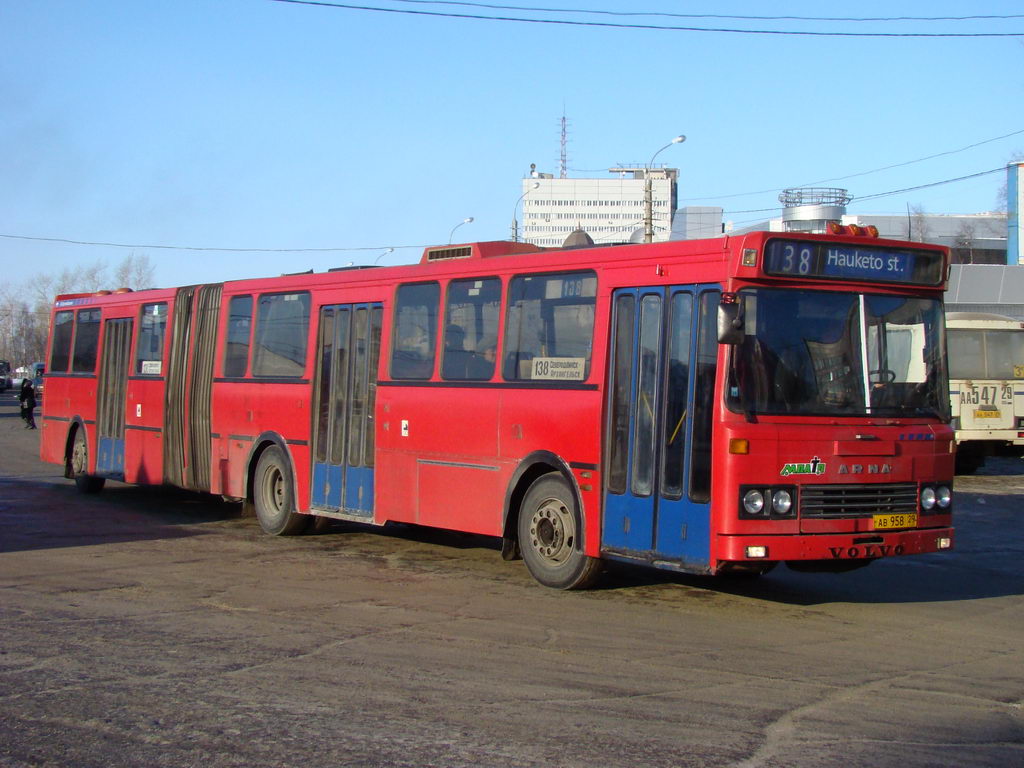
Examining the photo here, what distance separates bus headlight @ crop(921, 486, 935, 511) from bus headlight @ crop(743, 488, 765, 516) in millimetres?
1573

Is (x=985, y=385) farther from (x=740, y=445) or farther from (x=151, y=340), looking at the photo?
(x=740, y=445)

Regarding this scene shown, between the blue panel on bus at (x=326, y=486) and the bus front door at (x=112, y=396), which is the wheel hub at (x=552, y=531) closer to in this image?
the blue panel on bus at (x=326, y=486)

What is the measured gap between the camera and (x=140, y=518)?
16.2 metres

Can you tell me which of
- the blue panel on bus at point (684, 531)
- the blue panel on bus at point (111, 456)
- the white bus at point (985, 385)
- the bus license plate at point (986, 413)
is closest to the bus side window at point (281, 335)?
the blue panel on bus at point (111, 456)

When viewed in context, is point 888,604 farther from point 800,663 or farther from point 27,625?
point 27,625

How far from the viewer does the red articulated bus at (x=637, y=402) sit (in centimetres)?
899

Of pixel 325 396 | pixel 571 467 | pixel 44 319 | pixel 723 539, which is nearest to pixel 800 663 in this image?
pixel 723 539

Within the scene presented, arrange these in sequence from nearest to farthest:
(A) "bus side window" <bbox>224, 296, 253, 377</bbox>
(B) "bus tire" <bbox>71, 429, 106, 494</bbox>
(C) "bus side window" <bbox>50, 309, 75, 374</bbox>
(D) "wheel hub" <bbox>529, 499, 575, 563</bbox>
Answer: (D) "wheel hub" <bbox>529, 499, 575, 563</bbox> → (A) "bus side window" <bbox>224, 296, 253, 377</bbox> → (B) "bus tire" <bbox>71, 429, 106, 494</bbox> → (C) "bus side window" <bbox>50, 309, 75, 374</bbox>

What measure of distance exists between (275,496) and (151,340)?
4.52 metres

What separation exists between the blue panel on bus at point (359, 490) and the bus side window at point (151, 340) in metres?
5.34

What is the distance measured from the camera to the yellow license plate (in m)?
9.21

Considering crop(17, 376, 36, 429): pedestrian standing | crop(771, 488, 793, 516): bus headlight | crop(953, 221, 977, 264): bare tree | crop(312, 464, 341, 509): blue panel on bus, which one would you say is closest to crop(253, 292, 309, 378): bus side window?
crop(312, 464, 341, 509): blue panel on bus

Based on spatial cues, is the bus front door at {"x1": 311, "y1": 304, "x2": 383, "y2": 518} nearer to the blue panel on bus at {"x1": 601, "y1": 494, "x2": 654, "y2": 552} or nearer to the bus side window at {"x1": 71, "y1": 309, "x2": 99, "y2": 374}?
the blue panel on bus at {"x1": 601, "y1": 494, "x2": 654, "y2": 552}

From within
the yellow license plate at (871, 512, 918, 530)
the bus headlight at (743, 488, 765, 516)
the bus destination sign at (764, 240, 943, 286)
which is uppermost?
the bus destination sign at (764, 240, 943, 286)
